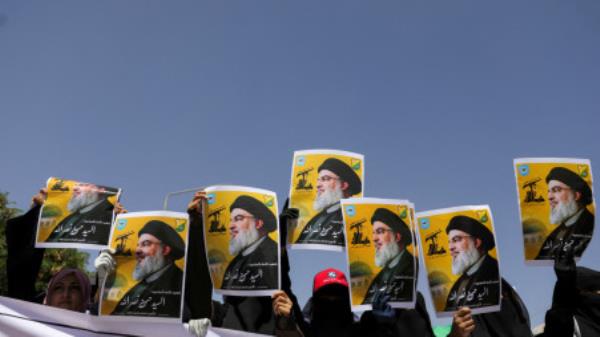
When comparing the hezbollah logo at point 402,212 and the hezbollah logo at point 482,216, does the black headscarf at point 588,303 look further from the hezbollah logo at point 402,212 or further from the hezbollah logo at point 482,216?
the hezbollah logo at point 402,212

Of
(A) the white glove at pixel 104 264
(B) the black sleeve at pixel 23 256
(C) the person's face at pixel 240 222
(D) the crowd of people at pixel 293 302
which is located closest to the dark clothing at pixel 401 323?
(D) the crowd of people at pixel 293 302

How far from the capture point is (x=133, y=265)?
372cm

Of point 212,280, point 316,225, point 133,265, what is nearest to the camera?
point 133,265

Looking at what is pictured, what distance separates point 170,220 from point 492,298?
222 centimetres

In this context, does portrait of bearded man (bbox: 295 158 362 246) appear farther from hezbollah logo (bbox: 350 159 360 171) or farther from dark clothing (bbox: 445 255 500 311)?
dark clothing (bbox: 445 255 500 311)

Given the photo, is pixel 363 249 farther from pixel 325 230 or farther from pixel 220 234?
pixel 220 234

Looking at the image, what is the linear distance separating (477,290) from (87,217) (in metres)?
2.66

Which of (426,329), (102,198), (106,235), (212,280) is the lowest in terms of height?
(426,329)

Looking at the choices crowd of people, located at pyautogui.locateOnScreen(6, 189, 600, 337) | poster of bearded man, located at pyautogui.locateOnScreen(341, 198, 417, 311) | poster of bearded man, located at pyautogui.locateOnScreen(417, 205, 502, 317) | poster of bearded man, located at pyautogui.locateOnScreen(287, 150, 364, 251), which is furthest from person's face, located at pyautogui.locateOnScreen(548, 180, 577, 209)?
poster of bearded man, located at pyautogui.locateOnScreen(287, 150, 364, 251)

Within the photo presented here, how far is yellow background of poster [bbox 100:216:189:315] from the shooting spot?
3.65 m

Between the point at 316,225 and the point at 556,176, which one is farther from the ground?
the point at 556,176

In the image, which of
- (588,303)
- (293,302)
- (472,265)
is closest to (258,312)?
(293,302)

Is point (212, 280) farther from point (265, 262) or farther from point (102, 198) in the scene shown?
point (102, 198)

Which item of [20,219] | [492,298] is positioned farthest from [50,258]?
[492,298]
